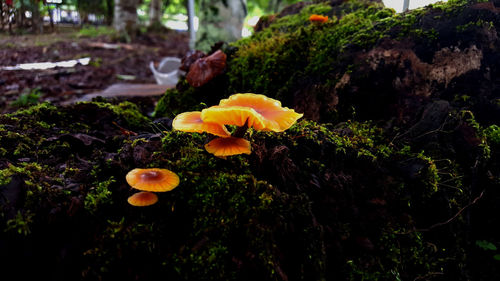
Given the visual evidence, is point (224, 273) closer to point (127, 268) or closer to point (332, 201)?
point (127, 268)

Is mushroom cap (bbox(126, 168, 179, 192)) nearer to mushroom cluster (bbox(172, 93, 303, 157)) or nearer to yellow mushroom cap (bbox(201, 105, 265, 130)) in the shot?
mushroom cluster (bbox(172, 93, 303, 157))

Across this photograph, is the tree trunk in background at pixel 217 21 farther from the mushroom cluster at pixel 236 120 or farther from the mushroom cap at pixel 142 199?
the mushroom cap at pixel 142 199

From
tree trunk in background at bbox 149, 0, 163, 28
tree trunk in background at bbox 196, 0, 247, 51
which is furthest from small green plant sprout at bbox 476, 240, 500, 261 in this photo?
tree trunk in background at bbox 149, 0, 163, 28

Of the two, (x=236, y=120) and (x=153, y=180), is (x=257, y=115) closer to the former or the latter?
(x=236, y=120)

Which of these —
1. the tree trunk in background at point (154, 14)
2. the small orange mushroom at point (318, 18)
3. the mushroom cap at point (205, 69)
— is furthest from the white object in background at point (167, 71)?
the tree trunk in background at point (154, 14)

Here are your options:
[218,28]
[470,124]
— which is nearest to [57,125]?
[470,124]
